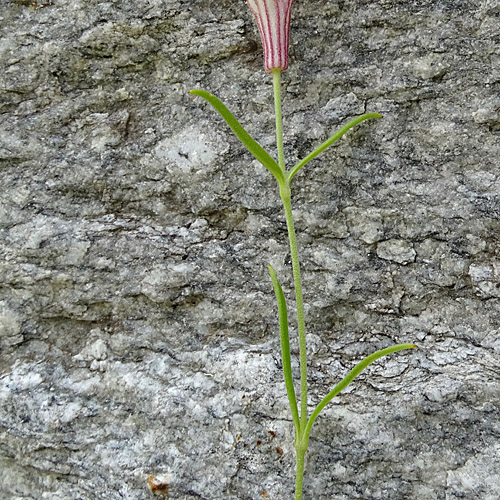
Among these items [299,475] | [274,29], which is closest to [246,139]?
[274,29]

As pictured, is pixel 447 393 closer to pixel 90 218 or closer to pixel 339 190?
pixel 339 190

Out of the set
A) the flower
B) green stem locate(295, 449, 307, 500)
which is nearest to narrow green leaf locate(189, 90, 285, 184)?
the flower

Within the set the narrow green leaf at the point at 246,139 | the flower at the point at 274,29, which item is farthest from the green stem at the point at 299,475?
the flower at the point at 274,29

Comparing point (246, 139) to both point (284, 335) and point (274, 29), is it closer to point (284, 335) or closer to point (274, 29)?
point (274, 29)

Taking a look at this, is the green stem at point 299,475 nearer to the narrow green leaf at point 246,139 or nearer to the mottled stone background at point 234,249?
the mottled stone background at point 234,249

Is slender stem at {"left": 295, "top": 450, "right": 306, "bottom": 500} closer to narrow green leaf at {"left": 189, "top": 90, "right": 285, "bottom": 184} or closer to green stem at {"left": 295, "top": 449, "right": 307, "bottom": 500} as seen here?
green stem at {"left": 295, "top": 449, "right": 307, "bottom": 500}
